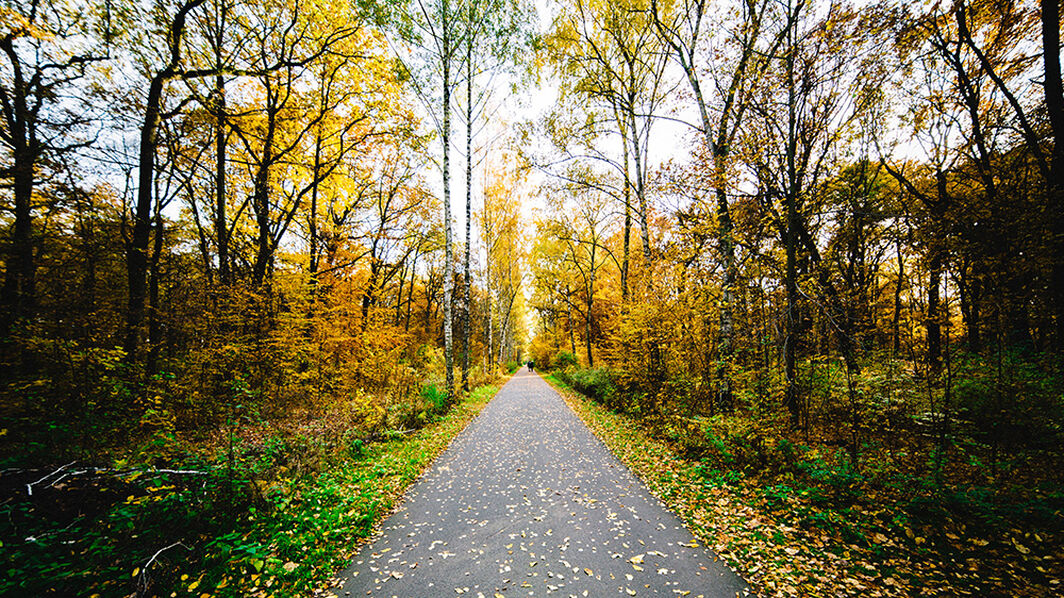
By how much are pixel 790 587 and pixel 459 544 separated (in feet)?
10.9

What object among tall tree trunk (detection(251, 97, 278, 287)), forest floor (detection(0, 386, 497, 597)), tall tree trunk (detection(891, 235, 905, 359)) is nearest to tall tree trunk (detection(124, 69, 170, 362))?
tall tree trunk (detection(251, 97, 278, 287))

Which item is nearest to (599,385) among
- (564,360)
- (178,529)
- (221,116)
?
(178,529)

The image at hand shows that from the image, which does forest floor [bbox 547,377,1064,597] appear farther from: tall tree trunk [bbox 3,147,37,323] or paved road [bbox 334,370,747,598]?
tall tree trunk [bbox 3,147,37,323]

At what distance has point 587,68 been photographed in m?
11.2

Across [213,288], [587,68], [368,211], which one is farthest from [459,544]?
[368,211]

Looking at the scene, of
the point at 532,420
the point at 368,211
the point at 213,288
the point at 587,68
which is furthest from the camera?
the point at 368,211

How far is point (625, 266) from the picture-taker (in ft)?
46.1

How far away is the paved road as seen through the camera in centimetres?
305

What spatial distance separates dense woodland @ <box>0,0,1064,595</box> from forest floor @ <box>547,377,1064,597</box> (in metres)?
0.21

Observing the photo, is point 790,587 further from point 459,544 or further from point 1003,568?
point 459,544

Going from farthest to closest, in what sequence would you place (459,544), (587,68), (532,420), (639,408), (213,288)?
(587,68)
(532,420)
(639,408)
(213,288)
(459,544)

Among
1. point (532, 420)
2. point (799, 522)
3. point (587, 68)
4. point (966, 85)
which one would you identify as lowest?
point (532, 420)

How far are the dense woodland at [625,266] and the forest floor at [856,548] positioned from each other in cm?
21

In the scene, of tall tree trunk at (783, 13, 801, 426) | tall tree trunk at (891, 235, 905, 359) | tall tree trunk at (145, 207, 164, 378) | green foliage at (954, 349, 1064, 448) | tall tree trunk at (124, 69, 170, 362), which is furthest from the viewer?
tall tree trunk at (145, 207, 164, 378)
